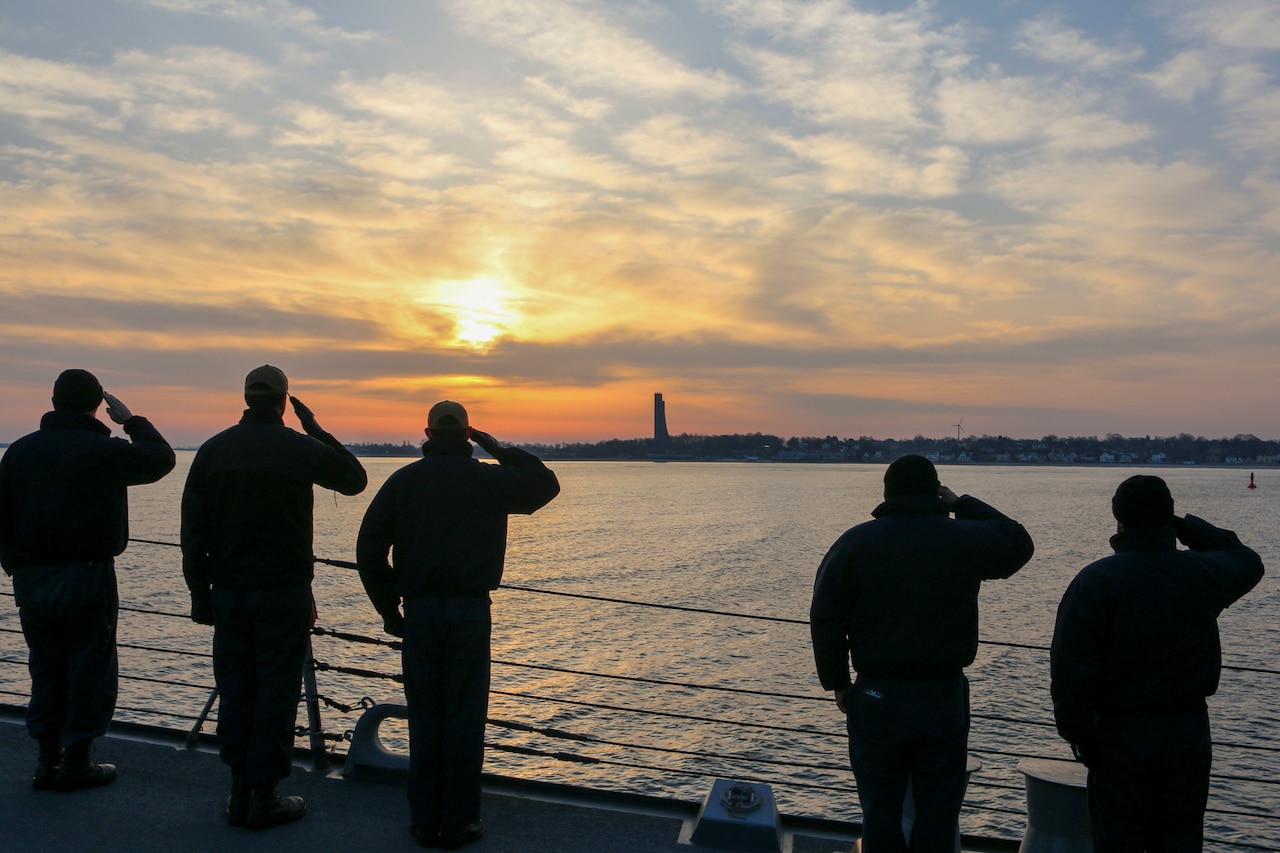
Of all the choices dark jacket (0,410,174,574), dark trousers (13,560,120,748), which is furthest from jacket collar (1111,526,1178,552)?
dark trousers (13,560,120,748)

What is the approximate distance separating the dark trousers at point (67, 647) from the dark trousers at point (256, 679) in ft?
2.46

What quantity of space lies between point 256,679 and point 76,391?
1777 mm

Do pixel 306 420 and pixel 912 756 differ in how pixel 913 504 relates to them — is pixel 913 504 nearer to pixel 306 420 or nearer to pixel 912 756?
pixel 912 756

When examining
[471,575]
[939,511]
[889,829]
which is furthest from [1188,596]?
[471,575]

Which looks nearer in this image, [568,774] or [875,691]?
[875,691]

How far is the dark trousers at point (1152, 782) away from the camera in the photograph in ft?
11.2

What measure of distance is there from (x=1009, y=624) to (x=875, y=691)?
2421 cm

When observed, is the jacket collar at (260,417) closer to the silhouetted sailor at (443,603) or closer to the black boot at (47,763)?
the silhouetted sailor at (443,603)

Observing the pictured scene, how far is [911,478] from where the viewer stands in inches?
142

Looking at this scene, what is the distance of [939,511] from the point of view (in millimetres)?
3631

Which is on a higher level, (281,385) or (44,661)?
(281,385)

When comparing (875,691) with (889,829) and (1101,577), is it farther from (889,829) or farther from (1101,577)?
(1101,577)

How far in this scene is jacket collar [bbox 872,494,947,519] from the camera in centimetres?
357

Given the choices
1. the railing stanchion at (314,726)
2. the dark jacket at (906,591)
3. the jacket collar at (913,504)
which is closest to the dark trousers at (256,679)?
the railing stanchion at (314,726)
